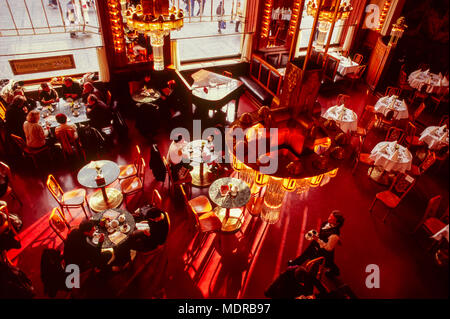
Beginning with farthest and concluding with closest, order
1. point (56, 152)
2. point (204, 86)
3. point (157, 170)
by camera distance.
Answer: point (204, 86) → point (56, 152) → point (157, 170)

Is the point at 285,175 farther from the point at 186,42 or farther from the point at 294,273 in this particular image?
the point at 186,42

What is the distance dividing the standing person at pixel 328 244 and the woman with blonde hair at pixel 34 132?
16.3 ft

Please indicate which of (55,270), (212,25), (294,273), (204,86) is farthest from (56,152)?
(212,25)

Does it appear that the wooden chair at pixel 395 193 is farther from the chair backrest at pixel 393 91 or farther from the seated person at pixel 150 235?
the seated person at pixel 150 235

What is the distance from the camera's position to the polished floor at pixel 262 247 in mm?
4129

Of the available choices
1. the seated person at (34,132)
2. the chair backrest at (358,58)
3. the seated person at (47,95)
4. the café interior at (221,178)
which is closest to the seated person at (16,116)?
the café interior at (221,178)

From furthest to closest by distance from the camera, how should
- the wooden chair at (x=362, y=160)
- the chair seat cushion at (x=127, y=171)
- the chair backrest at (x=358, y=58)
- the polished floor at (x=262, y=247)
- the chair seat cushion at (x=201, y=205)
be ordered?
1. the chair backrest at (x=358, y=58)
2. the wooden chair at (x=362, y=160)
3. the chair seat cushion at (x=127, y=171)
4. the chair seat cushion at (x=201, y=205)
5. the polished floor at (x=262, y=247)

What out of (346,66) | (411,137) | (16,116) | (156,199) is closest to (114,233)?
(156,199)

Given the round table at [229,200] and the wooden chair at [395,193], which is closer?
the round table at [229,200]

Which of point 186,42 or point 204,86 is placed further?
point 186,42

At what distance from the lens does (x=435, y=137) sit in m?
6.06

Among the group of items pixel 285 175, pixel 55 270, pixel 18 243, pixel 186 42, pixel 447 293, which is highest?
pixel 285 175

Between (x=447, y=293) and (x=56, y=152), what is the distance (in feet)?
22.5

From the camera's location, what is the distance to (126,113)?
7664mm
